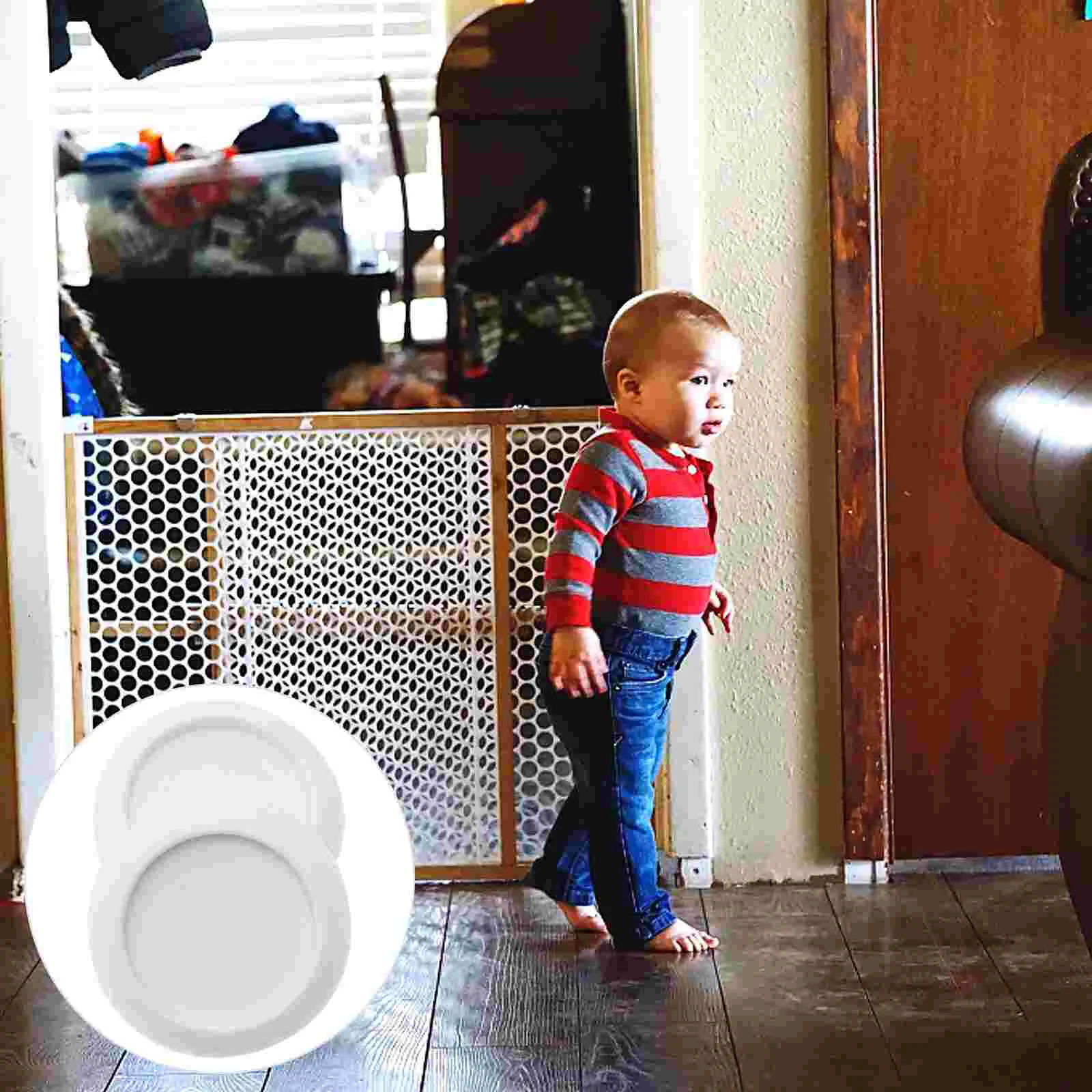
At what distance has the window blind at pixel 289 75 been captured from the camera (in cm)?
257

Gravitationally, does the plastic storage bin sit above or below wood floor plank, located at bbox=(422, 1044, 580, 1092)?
above

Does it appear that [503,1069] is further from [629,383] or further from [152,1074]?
→ [629,383]

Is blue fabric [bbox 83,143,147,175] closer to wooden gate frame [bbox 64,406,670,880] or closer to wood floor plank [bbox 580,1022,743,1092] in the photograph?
wooden gate frame [bbox 64,406,670,880]

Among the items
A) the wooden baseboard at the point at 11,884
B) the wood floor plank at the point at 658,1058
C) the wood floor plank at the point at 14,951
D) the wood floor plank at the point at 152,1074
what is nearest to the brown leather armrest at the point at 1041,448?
the wood floor plank at the point at 658,1058

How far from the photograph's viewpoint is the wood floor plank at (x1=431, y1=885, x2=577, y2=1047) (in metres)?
1.97

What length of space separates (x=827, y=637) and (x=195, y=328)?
3.43 ft

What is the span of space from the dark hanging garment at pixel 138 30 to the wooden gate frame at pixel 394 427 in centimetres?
53

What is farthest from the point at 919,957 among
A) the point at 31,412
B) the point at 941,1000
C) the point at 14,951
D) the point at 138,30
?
the point at 138,30

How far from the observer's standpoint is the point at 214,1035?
180cm

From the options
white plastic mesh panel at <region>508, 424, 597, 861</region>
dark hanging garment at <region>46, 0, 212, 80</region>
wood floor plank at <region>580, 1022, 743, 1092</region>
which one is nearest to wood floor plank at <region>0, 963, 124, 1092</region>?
wood floor plank at <region>580, 1022, 743, 1092</region>

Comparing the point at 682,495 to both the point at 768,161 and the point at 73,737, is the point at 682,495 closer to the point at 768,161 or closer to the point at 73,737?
the point at 768,161

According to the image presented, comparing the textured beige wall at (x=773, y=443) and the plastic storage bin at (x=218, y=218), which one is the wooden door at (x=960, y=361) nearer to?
the textured beige wall at (x=773, y=443)

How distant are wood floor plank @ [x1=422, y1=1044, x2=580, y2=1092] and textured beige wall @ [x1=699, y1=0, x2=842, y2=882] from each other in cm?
71

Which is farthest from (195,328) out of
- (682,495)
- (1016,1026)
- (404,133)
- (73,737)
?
A: (1016,1026)
